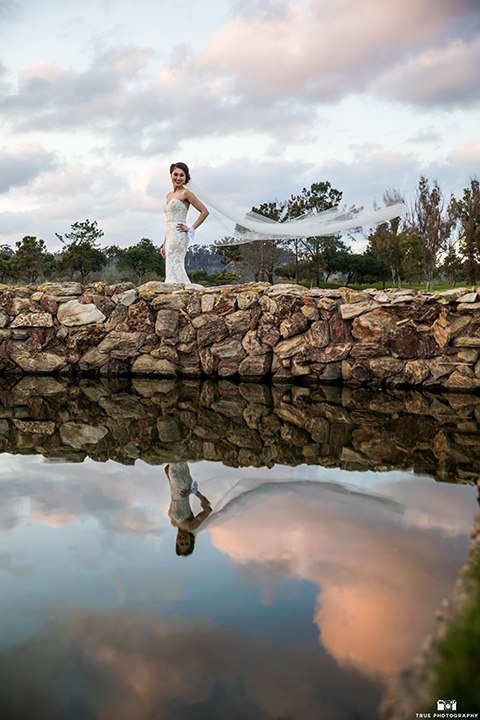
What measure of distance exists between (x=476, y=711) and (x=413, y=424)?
443 centimetres

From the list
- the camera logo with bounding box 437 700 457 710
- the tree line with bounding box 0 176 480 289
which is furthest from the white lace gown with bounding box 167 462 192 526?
the tree line with bounding box 0 176 480 289

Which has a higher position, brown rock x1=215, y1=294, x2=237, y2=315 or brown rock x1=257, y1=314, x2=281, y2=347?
brown rock x1=215, y1=294, x2=237, y2=315

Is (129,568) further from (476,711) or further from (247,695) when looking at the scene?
(476,711)

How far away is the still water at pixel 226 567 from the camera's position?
5.48 feet

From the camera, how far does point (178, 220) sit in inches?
374

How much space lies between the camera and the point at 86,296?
927 centimetres

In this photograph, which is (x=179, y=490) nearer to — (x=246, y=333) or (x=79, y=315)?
(x=246, y=333)

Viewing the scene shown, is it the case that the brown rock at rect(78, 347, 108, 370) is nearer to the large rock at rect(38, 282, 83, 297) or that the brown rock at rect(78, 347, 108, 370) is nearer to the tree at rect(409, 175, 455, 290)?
the large rock at rect(38, 282, 83, 297)

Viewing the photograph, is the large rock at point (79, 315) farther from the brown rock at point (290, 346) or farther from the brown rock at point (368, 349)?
the brown rock at point (368, 349)

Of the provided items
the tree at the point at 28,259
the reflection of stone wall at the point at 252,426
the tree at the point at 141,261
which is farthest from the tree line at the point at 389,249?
the reflection of stone wall at the point at 252,426

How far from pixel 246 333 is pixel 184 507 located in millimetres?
5481

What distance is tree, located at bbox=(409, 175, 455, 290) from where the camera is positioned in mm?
29719

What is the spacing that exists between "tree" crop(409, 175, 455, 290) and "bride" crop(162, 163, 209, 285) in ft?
73.7

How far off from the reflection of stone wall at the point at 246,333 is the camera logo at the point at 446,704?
22.3 feet
